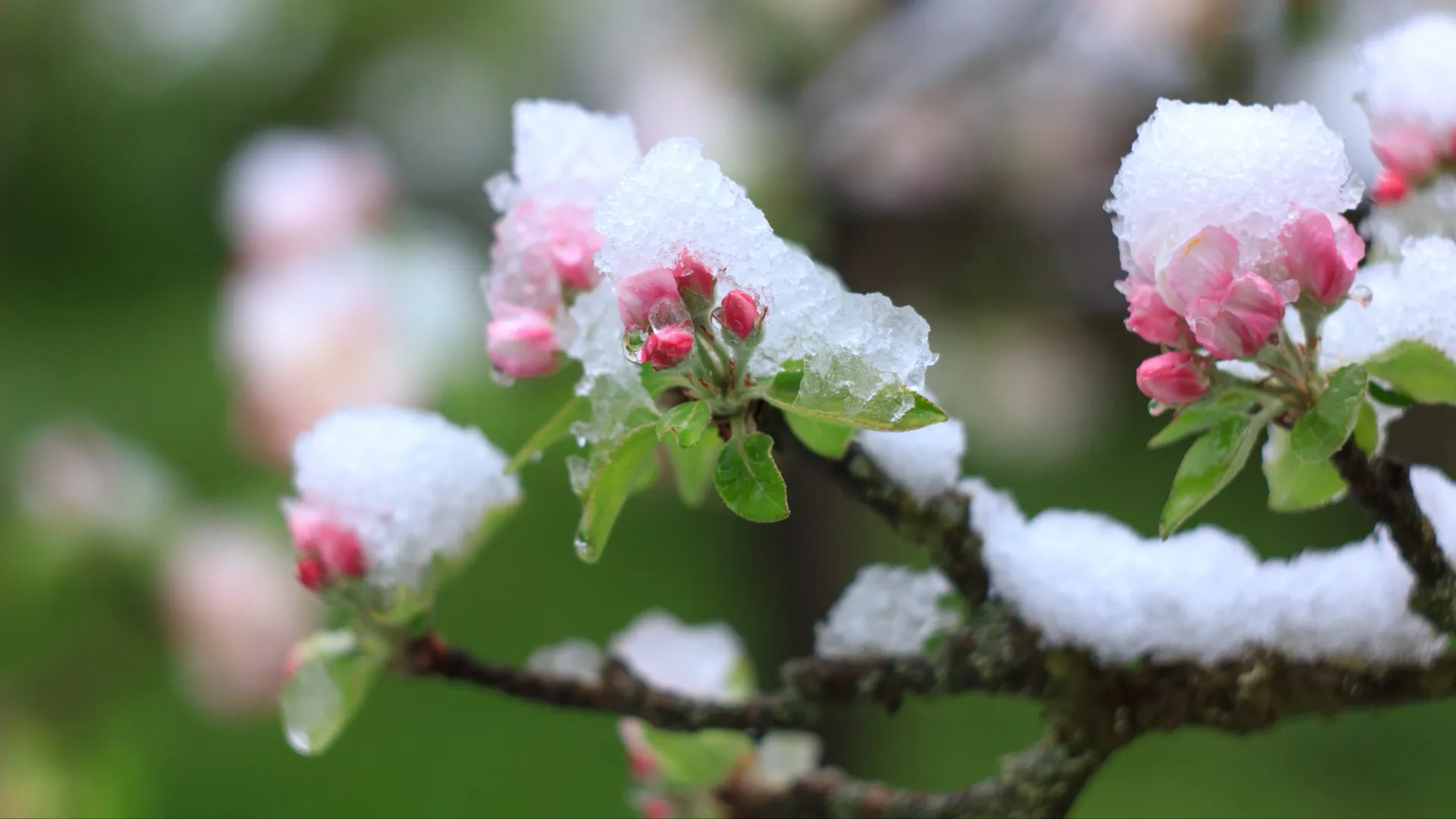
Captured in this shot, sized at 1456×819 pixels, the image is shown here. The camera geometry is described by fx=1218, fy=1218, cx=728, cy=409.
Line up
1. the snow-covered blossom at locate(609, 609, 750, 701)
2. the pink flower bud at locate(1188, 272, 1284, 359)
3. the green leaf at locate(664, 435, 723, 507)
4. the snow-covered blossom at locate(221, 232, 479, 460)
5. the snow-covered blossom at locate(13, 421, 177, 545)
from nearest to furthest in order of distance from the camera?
1. the pink flower bud at locate(1188, 272, 1284, 359)
2. the green leaf at locate(664, 435, 723, 507)
3. the snow-covered blossom at locate(609, 609, 750, 701)
4. the snow-covered blossom at locate(221, 232, 479, 460)
5. the snow-covered blossom at locate(13, 421, 177, 545)

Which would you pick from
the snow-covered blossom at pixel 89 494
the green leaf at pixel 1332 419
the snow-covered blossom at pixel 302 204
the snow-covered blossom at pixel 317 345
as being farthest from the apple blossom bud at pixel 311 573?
the snow-covered blossom at pixel 89 494

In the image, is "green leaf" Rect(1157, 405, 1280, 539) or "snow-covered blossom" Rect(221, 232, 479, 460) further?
"snow-covered blossom" Rect(221, 232, 479, 460)

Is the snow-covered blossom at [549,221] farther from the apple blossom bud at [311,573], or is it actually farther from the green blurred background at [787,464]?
the green blurred background at [787,464]

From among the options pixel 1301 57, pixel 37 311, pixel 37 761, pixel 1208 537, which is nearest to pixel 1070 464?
pixel 1301 57

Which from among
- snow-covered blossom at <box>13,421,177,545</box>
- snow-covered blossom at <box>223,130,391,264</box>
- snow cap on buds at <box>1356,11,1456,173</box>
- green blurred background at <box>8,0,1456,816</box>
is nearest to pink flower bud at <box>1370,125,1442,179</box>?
snow cap on buds at <box>1356,11,1456,173</box>

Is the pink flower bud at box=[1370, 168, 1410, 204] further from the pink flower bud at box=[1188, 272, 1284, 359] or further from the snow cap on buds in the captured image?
the pink flower bud at box=[1188, 272, 1284, 359]
